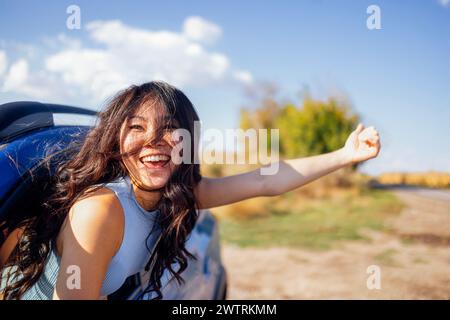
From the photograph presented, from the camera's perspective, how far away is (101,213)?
5.19 ft

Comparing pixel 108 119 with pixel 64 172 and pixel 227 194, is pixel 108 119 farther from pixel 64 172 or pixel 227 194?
pixel 227 194

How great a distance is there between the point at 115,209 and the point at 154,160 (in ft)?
1.05

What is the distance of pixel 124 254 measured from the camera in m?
1.72

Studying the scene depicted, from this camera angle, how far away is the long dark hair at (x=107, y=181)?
1.79 metres

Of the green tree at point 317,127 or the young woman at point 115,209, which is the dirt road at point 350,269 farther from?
the green tree at point 317,127

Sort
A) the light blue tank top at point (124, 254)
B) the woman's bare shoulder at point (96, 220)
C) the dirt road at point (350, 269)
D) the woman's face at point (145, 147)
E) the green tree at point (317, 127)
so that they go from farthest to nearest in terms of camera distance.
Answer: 1. the green tree at point (317, 127)
2. the dirt road at point (350, 269)
3. the woman's face at point (145, 147)
4. the light blue tank top at point (124, 254)
5. the woman's bare shoulder at point (96, 220)

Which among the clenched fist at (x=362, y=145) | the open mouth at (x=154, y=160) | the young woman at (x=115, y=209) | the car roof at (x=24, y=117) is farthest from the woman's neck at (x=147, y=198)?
the clenched fist at (x=362, y=145)

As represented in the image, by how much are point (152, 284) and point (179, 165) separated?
2.02 feet

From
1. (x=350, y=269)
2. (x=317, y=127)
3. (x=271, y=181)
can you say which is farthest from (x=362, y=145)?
(x=317, y=127)

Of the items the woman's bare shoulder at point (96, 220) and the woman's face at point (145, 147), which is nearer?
the woman's bare shoulder at point (96, 220)

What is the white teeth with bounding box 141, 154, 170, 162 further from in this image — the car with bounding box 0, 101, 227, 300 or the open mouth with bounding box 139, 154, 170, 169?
the car with bounding box 0, 101, 227, 300

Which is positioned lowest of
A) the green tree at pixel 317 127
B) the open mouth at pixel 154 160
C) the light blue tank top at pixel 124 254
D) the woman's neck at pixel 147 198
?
the light blue tank top at pixel 124 254

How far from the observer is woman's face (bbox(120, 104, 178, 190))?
1844mm

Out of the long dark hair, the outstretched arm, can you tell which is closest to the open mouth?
the long dark hair
